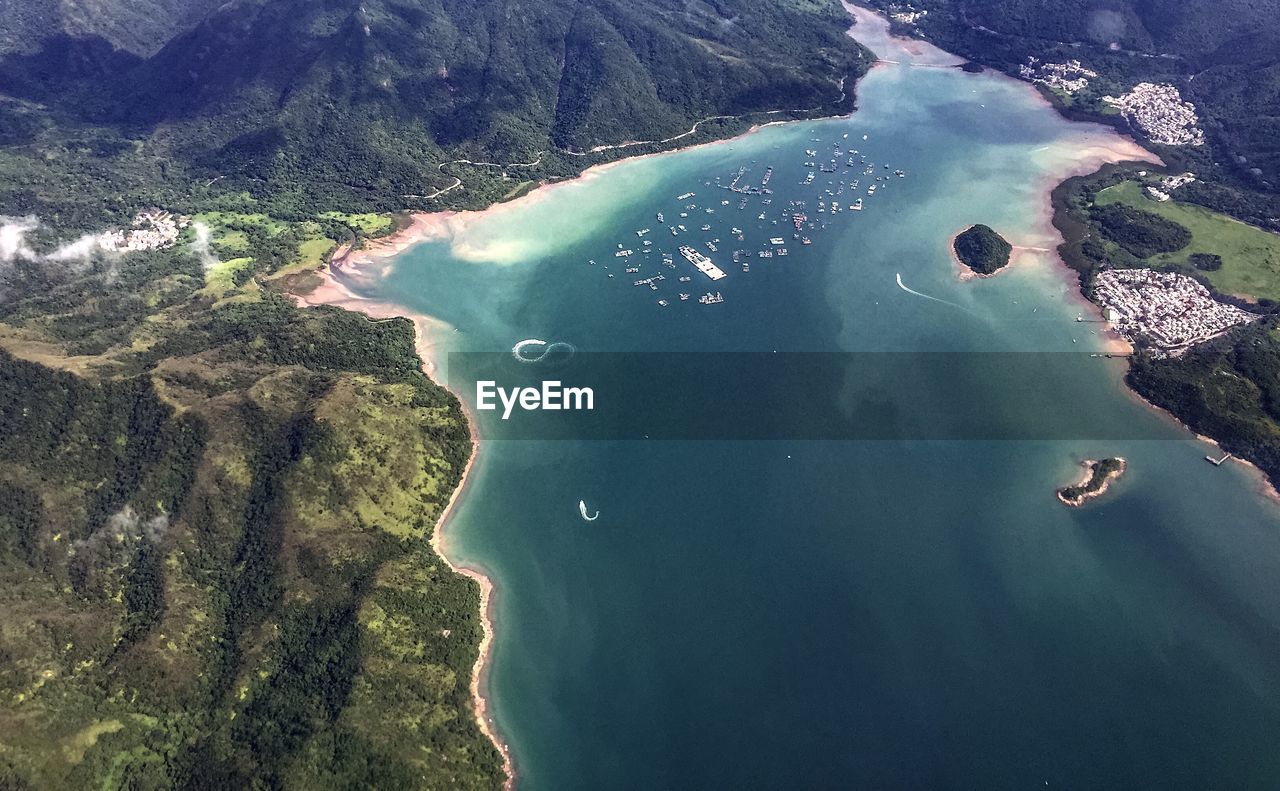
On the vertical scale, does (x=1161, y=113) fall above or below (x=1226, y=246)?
above

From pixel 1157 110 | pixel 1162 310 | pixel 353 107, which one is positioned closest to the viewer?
pixel 1162 310

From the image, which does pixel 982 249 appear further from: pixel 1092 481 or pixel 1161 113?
pixel 1161 113

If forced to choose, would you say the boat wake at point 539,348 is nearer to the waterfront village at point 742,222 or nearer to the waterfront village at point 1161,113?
the waterfront village at point 742,222

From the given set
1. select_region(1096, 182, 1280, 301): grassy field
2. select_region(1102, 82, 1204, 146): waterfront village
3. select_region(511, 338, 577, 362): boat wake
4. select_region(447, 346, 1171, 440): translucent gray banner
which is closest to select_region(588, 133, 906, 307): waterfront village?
select_region(511, 338, 577, 362): boat wake

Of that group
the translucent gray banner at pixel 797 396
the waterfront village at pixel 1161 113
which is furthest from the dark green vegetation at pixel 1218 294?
the waterfront village at pixel 1161 113

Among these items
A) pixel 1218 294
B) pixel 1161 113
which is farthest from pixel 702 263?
pixel 1161 113

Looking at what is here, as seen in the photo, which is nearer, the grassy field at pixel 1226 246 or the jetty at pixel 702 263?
the grassy field at pixel 1226 246
